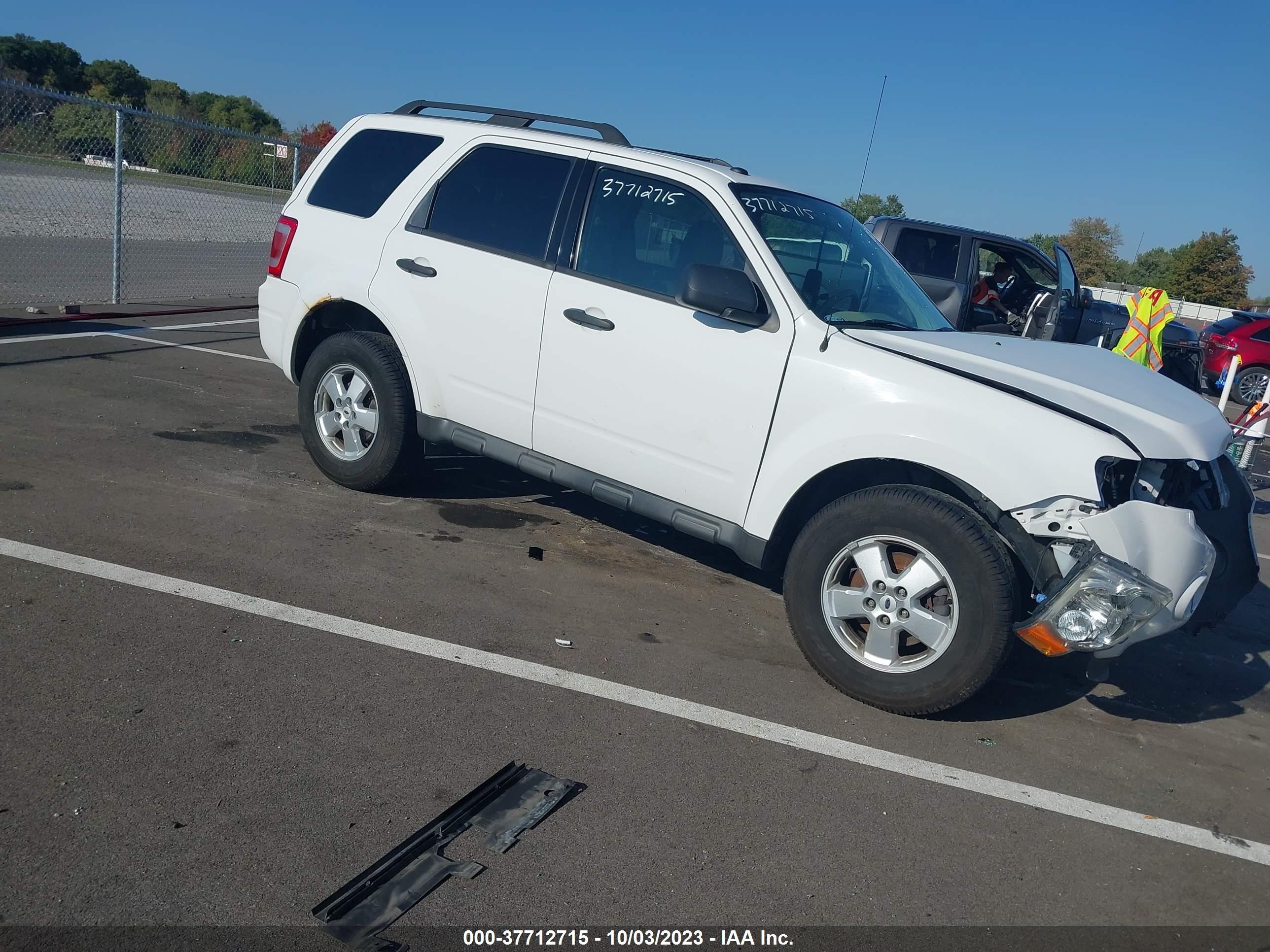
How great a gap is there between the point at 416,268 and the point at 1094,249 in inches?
2180

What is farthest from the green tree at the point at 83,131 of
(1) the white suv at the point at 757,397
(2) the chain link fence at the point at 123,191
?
(1) the white suv at the point at 757,397

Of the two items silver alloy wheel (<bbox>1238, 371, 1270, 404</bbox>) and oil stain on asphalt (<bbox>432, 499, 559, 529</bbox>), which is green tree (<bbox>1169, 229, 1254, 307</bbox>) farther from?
oil stain on asphalt (<bbox>432, 499, 559, 529</bbox>)

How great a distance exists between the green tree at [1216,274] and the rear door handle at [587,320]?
5536cm

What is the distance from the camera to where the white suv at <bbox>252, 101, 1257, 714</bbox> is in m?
4.04

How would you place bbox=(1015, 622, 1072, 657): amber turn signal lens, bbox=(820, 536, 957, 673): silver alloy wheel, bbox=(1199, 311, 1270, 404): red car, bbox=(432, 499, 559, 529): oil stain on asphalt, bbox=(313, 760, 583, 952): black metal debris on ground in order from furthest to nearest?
bbox=(1199, 311, 1270, 404): red car, bbox=(432, 499, 559, 529): oil stain on asphalt, bbox=(820, 536, 957, 673): silver alloy wheel, bbox=(1015, 622, 1072, 657): amber turn signal lens, bbox=(313, 760, 583, 952): black metal debris on ground

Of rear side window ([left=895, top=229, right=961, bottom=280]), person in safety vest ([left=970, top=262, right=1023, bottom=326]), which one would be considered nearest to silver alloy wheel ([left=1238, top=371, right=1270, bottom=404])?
person in safety vest ([left=970, top=262, right=1023, bottom=326])

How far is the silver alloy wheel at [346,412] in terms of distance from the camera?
235 inches

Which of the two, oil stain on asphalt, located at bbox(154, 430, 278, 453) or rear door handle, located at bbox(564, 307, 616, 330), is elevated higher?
rear door handle, located at bbox(564, 307, 616, 330)

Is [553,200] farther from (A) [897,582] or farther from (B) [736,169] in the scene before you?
(A) [897,582]

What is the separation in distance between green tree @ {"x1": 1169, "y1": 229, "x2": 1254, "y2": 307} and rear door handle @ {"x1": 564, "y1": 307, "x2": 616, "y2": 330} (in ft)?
182

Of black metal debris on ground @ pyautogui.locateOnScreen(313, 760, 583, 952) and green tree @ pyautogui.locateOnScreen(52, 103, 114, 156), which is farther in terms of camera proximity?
green tree @ pyautogui.locateOnScreen(52, 103, 114, 156)

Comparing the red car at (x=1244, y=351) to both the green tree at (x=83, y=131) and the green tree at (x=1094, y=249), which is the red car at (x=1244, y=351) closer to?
the green tree at (x=83, y=131)

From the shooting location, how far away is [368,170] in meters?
6.10

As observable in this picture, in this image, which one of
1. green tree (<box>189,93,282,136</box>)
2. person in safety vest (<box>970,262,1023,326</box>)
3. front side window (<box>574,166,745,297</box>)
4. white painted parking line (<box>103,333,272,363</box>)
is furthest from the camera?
green tree (<box>189,93,282,136</box>)
